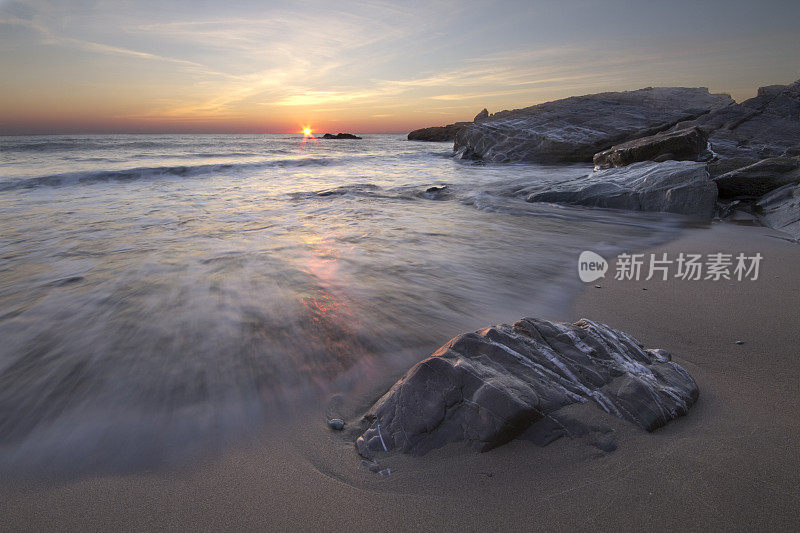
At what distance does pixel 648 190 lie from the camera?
299 inches

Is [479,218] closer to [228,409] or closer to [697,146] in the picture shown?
[228,409]

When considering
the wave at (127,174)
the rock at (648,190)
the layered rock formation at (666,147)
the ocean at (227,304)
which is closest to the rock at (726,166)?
the layered rock formation at (666,147)

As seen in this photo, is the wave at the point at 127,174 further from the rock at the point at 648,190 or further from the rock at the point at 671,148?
the rock at the point at 671,148

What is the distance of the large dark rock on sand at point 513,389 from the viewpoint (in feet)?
5.40

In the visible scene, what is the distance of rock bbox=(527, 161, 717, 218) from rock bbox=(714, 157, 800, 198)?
70 centimetres

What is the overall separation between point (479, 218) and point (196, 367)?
242 inches

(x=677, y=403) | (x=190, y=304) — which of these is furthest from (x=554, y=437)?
(x=190, y=304)

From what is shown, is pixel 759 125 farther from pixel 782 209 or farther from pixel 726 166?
pixel 782 209

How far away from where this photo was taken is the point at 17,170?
15156 millimetres

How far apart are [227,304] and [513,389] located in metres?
2.79

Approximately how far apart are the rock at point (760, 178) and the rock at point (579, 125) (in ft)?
38.3

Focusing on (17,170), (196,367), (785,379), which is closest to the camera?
(785,379)

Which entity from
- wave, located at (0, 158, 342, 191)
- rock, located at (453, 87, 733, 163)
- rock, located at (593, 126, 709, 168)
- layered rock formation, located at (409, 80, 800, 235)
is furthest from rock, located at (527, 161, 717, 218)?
wave, located at (0, 158, 342, 191)

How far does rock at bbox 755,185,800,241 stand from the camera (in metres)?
5.83
